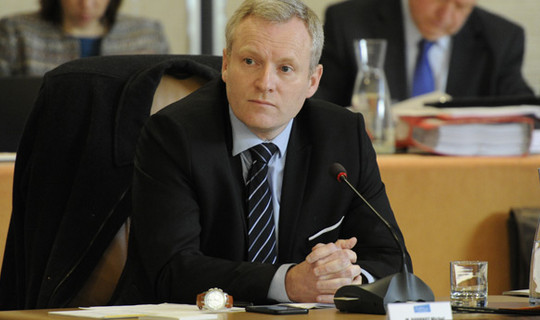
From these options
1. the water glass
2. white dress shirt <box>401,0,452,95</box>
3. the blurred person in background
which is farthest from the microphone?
the blurred person in background

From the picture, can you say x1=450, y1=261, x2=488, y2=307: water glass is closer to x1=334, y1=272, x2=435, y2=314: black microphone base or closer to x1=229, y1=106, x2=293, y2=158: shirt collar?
x1=334, y1=272, x2=435, y2=314: black microphone base

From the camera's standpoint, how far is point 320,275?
1646mm

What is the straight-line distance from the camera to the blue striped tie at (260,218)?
6.18 ft

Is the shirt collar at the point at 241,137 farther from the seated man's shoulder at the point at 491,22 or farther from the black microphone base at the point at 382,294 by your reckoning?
the seated man's shoulder at the point at 491,22

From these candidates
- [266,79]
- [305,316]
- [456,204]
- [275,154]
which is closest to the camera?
[305,316]

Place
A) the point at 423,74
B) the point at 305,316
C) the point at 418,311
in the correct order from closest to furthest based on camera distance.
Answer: the point at 418,311 < the point at 305,316 < the point at 423,74

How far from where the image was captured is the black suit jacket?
1.78m

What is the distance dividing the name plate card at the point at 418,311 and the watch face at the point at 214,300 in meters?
0.32

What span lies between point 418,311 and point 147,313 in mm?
393

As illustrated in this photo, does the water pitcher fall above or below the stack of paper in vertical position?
above

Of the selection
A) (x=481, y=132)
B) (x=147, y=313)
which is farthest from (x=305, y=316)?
(x=481, y=132)

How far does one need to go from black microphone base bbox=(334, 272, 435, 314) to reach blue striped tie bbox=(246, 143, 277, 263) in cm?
46

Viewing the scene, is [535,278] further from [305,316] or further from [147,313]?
[147,313]

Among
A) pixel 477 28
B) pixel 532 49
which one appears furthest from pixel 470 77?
pixel 532 49
